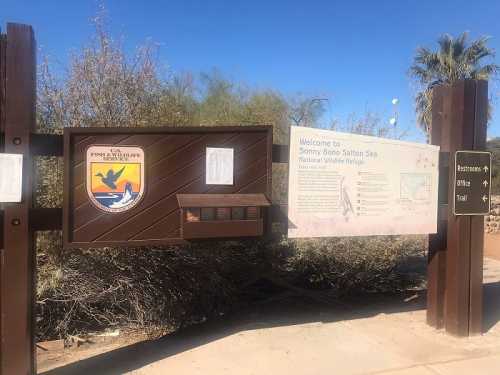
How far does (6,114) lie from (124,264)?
6.91 feet

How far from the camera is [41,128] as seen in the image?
5.39 metres

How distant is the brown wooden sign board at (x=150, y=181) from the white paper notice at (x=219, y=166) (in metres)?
0.02

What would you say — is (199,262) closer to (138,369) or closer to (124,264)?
(124,264)

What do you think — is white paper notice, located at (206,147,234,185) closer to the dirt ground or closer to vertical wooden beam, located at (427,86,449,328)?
the dirt ground

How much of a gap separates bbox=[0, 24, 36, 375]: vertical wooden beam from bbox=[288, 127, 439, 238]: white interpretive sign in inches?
83.1

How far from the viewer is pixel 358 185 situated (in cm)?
446

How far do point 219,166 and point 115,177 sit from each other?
32.8 inches

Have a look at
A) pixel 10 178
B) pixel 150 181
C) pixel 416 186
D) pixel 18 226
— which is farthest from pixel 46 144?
pixel 416 186

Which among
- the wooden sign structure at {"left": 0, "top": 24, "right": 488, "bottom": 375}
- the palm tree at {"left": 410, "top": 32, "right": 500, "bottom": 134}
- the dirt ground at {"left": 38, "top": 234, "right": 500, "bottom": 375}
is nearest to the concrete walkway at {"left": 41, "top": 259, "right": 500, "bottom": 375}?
the dirt ground at {"left": 38, "top": 234, "right": 500, "bottom": 375}

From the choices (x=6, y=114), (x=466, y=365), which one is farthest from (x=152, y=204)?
A: (x=466, y=365)

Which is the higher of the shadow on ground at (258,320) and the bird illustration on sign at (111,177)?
the bird illustration on sign at (111,177)

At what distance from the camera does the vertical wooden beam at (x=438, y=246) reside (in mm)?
4777

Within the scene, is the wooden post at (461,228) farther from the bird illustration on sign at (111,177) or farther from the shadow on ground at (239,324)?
the bird illustration on sign at (111,177)

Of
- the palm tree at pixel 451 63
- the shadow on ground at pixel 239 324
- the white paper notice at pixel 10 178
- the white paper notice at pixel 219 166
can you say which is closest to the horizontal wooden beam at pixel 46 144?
the white paper notice at pixel 10 178
